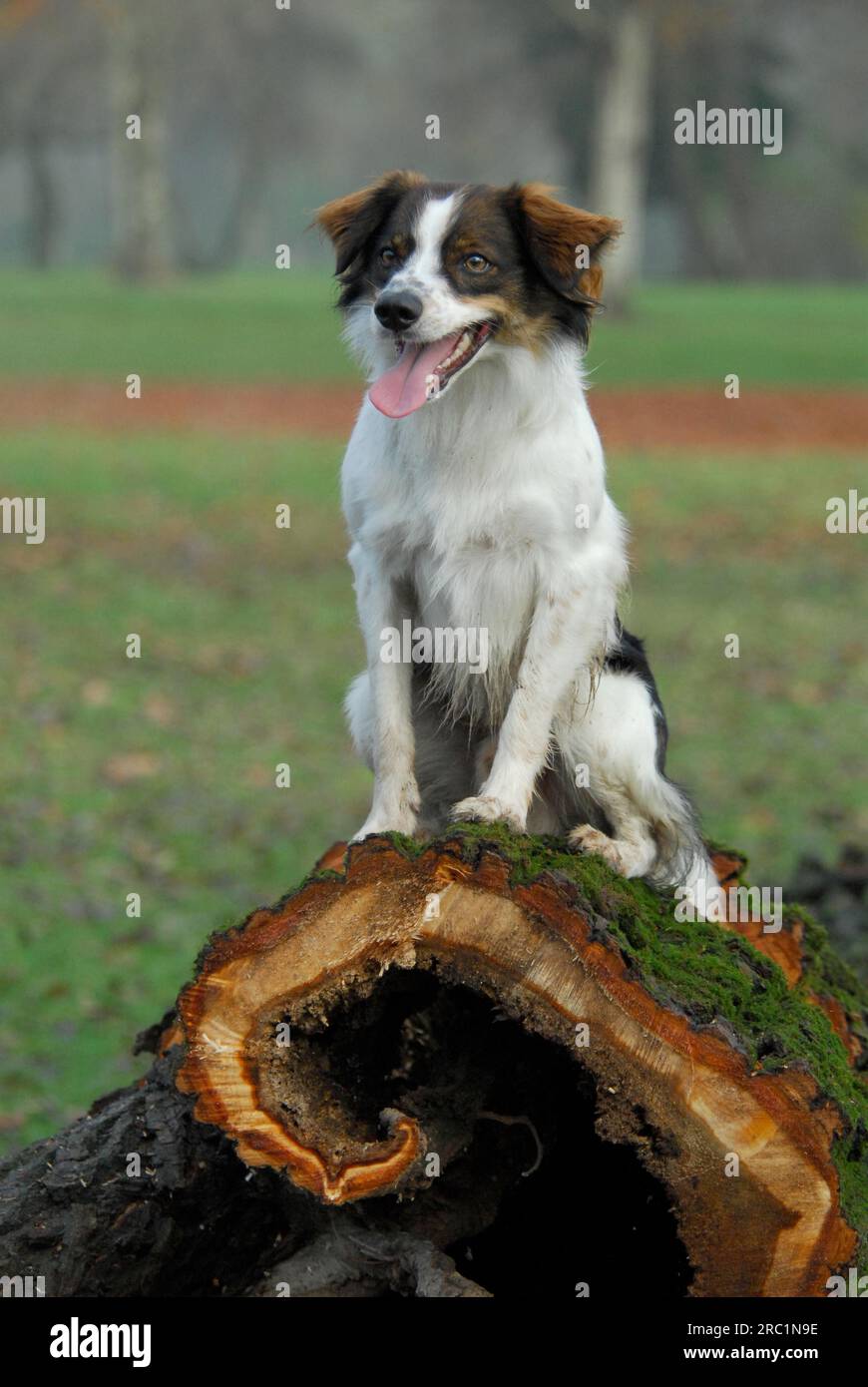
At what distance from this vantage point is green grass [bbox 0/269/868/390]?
30.6 metres

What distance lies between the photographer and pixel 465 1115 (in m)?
4.16

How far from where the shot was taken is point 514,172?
69500mm

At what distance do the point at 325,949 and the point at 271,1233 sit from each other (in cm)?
89

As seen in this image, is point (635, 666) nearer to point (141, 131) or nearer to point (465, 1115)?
point (465, 1115)

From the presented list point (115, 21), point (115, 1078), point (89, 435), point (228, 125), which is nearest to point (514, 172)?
point (228, 125)

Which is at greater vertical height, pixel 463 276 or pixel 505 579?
pixel 463 276

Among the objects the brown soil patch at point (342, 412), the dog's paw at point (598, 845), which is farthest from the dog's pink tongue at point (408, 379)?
the brown soil patch at point (342, 412)

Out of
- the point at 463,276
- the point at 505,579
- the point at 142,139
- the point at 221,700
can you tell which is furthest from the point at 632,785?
the point at 142,139

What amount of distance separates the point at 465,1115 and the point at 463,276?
2.12 m

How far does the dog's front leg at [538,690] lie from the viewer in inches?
179

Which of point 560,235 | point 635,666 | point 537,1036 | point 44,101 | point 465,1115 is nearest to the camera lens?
point 537,1036

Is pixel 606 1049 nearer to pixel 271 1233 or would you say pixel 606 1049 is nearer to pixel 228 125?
pixel 271 1233

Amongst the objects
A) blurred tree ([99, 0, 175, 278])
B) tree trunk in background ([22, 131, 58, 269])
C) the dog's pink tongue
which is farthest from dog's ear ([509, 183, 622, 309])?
tree trunk in background ([22, 131, 58, 269])

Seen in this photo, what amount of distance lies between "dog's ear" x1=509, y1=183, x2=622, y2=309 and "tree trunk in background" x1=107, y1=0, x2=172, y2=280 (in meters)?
38.0
